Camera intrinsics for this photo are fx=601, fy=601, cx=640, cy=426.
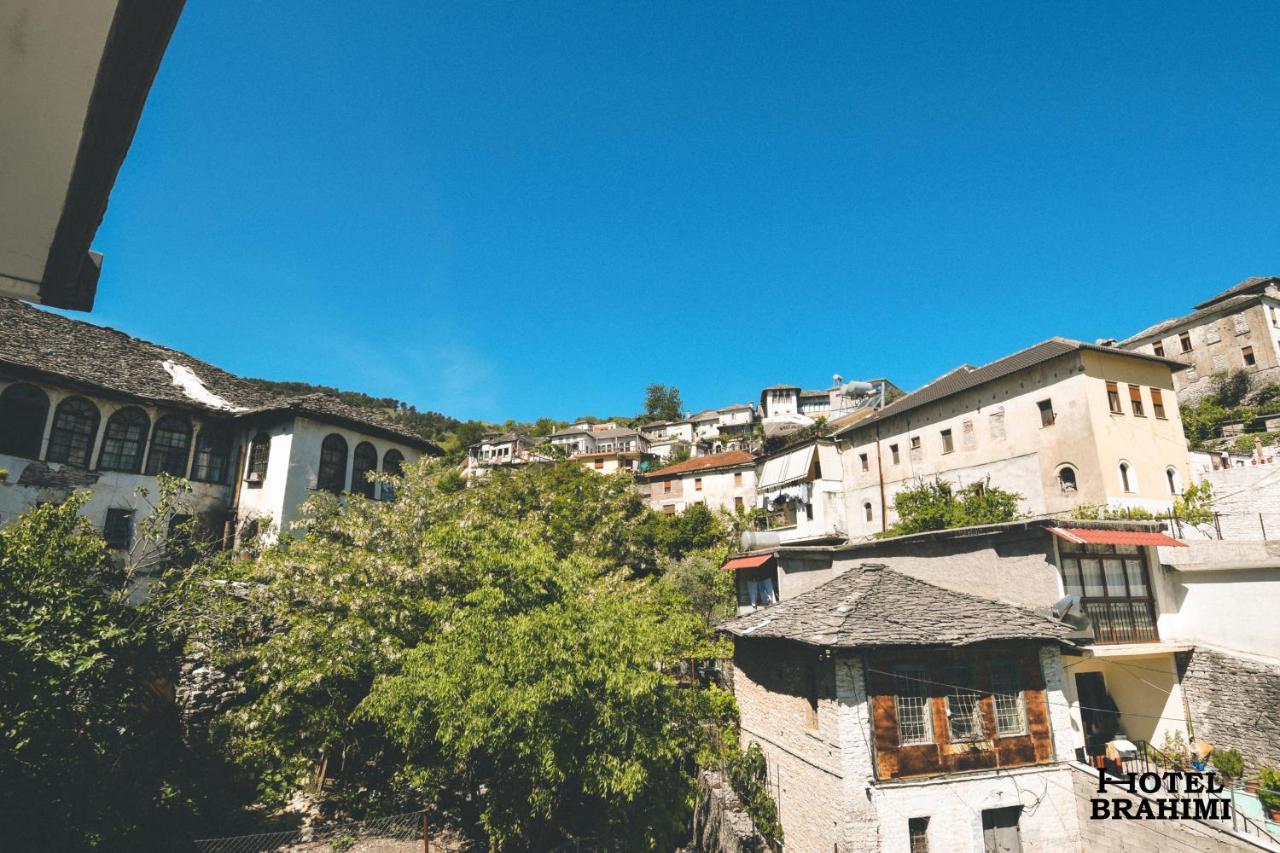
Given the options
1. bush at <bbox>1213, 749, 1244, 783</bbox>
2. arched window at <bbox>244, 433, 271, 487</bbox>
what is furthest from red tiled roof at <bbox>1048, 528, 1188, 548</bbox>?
arched window at <bbox>244, 433, 271, 487</bbox>

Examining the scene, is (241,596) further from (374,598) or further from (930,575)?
(930,575)

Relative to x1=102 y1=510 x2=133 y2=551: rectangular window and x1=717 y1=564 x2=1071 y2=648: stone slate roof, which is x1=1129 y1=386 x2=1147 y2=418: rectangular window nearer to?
x1=717 y1=564 x2=1071 y2=648: stone slate roof

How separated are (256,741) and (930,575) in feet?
66.1

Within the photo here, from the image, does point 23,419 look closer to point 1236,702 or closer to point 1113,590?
point 1113,590

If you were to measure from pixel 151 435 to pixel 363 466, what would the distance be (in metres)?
7.49

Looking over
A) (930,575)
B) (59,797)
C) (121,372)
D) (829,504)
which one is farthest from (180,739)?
(829,504)

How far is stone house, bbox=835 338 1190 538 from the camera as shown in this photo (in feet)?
82.5

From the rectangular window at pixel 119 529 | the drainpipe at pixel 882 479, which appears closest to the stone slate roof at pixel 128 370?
the rectangular window at pixel 119 529

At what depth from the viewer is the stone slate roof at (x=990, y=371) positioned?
86.8 feet

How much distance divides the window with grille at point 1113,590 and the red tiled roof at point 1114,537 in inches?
22.8

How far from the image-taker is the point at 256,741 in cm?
1593

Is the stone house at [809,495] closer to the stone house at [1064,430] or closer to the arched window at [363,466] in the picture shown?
the stone house at [1064,430]

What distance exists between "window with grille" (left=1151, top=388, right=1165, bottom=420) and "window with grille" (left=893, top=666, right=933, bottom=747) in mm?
20781

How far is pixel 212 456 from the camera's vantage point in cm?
2458
